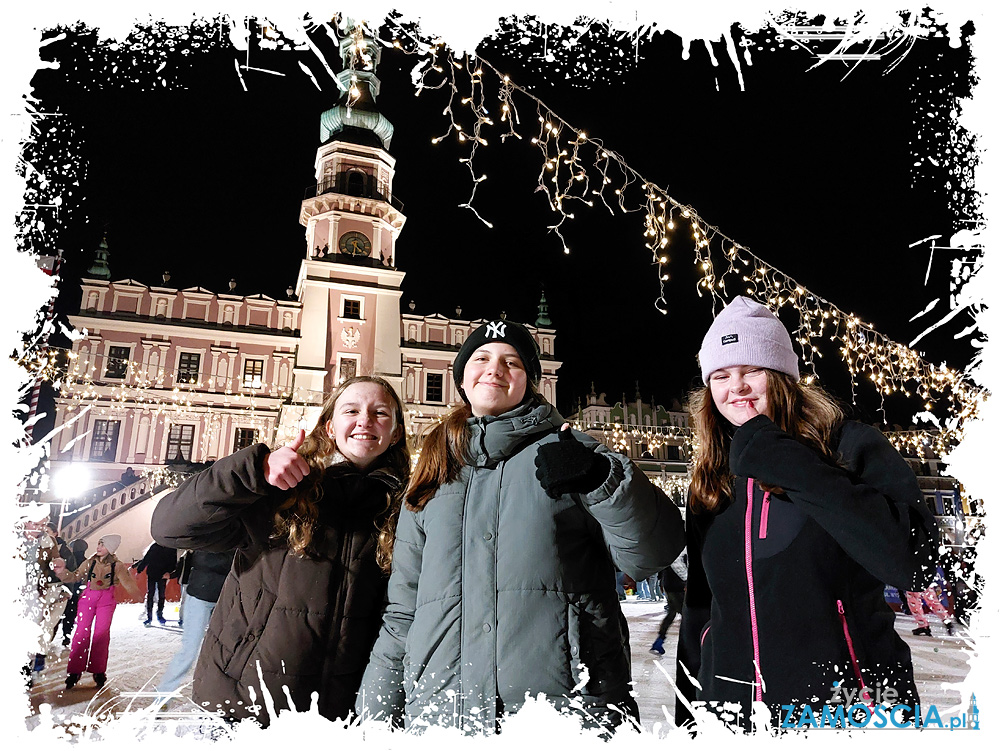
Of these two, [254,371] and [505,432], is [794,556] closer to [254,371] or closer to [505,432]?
[505,432]

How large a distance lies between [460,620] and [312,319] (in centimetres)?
2764

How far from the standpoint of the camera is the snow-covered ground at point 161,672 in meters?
2.00

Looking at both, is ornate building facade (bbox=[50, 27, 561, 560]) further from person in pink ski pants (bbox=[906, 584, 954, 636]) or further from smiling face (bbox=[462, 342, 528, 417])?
smiling face (bbox=[462, 342, 528, 417])

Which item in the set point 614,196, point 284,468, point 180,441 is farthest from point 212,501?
point 180,441

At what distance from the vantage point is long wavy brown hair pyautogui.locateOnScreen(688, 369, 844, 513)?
6.59 ft

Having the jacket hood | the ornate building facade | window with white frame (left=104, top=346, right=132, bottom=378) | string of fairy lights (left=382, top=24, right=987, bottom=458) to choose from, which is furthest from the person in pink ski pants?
window with white frame (left=104, top=346, right=132, bottom=378)

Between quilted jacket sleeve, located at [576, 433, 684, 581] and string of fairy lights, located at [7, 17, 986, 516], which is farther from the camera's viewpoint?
string of fairy lights, located at [7, 17, 986, 516]

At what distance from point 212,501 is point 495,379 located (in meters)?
1.15

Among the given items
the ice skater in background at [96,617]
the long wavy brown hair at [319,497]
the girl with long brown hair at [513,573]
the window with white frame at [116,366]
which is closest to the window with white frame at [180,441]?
the window with white frame at [116,366]

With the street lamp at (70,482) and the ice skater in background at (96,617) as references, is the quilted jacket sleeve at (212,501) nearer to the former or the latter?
the ice skater in background at (96,617)

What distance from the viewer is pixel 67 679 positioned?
5922 mm

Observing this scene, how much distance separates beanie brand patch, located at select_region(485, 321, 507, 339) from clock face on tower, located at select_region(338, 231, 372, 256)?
28.9 metres

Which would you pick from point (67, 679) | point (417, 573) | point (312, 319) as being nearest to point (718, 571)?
point (417, 573)

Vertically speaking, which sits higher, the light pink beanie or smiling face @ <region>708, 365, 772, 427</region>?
the light pink beanie
